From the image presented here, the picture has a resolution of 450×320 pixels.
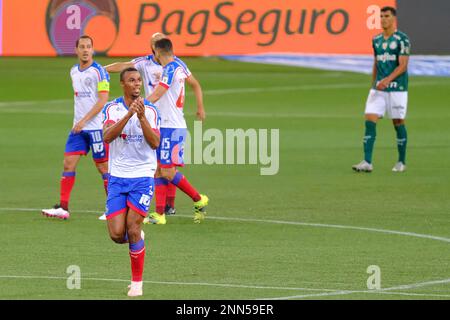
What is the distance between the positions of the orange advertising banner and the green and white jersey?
15023mm

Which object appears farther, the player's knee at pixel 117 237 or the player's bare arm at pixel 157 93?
the player's bare arm at pixel 157 93

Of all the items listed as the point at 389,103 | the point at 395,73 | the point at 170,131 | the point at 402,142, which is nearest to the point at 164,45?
the point at 170,131

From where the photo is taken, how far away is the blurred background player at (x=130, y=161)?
1171 centimetres

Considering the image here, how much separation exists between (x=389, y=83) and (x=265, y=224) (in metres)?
6.34

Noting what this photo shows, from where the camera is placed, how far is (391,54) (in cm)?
2166

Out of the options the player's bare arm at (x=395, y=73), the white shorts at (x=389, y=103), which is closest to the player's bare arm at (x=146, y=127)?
the player's bare arm at (x=395, y=73)

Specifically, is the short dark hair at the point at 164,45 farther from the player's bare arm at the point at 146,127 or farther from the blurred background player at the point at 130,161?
the player's bare arm at the point at 146,127

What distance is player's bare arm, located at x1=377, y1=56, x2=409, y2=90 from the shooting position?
2142 centimetres

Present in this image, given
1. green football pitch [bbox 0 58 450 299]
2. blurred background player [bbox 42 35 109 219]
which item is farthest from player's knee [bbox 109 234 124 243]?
blurred background player [bbox 42 35 109 219]

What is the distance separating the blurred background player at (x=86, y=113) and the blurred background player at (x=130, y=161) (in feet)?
14.4

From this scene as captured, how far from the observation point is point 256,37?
37156 mm

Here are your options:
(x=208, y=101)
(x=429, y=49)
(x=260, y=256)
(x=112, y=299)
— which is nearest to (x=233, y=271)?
(x=260, y=256)

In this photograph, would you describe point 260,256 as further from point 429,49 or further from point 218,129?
point 429,49

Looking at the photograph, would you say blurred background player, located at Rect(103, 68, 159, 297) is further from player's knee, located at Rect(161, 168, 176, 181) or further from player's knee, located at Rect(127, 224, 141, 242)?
player's knee, located at Rect(161, 168, 176, 181)
